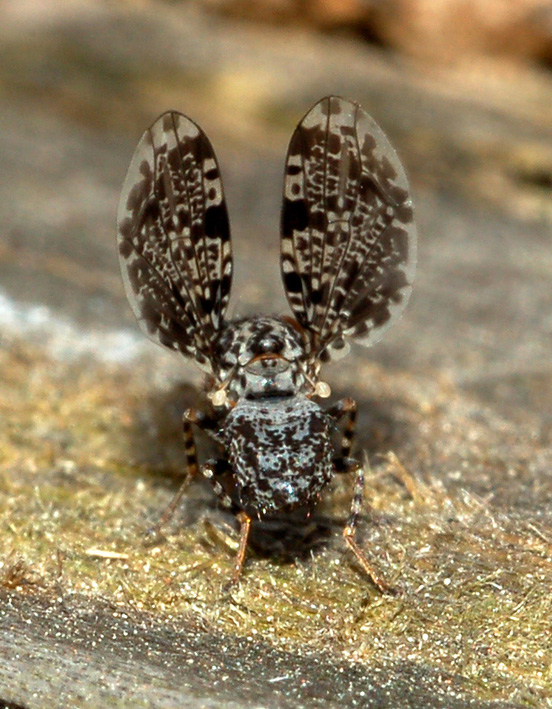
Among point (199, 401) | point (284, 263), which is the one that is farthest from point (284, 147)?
point (284, 263)

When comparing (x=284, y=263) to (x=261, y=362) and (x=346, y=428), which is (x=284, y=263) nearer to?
(x=261, y=362)

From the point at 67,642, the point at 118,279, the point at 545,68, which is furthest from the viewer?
the point at 545,68

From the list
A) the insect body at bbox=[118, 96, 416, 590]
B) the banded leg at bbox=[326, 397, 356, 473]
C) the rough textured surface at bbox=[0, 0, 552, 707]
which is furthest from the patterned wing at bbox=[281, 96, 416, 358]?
the rough textured surface at bbox=[0, 0, 552, 707]

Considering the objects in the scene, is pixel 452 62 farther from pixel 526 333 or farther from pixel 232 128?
pixel 526 333

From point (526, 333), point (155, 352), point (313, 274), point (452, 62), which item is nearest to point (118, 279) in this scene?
point (155, 352)

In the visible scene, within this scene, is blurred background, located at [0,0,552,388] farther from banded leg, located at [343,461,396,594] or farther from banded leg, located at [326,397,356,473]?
banded leg, located at [343,461,396,594]

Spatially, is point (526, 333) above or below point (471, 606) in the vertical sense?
above

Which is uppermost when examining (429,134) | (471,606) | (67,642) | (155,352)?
(429,134)
